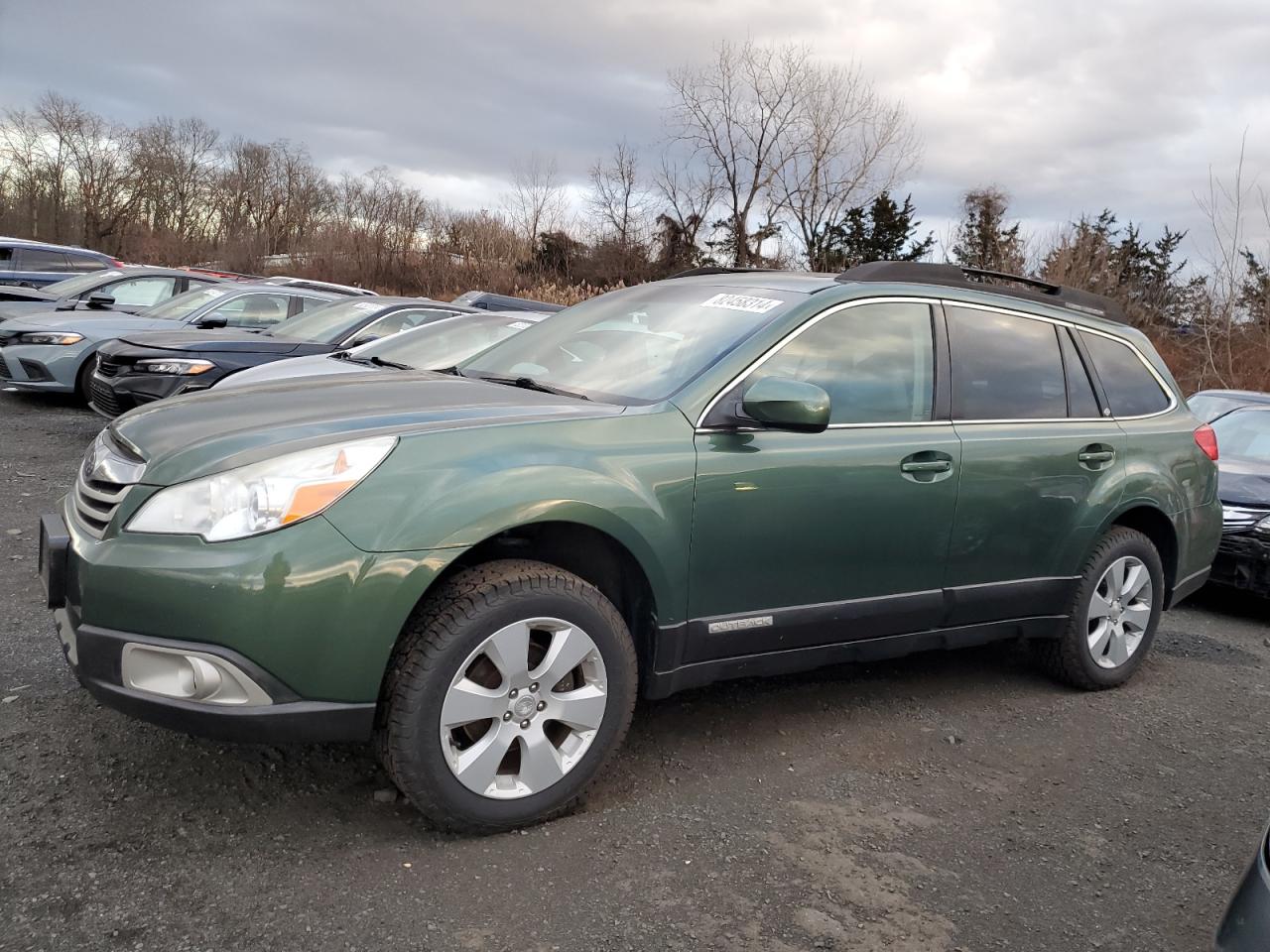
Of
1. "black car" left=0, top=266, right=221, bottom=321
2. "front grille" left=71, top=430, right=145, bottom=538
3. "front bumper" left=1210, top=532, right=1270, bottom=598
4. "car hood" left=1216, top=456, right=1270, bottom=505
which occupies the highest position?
"black car" left=0, top=266, right=221, bottom=321

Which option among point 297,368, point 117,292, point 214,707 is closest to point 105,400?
point 297,368

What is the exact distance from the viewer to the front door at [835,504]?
3158 millimetres

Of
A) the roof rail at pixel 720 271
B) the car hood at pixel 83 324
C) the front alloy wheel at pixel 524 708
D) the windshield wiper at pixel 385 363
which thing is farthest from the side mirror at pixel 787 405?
the car hood at pixel 83 324

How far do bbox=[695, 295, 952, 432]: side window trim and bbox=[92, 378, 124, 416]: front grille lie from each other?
630 centimetres

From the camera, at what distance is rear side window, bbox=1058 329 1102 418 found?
429 centimetres

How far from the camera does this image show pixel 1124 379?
458 centimetres

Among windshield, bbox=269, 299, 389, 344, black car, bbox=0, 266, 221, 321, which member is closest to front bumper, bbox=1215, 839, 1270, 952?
windshield, bbox=269, 299, 389, 344

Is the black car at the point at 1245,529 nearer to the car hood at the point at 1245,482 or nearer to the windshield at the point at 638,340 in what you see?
the car hood at the point at 1245,482

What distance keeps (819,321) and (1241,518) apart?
4257mm

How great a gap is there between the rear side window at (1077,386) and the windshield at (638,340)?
4.86ft

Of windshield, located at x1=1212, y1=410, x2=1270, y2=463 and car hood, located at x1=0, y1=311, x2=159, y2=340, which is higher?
car hood, located at x1=0, y1=311, x2=159, y2=340

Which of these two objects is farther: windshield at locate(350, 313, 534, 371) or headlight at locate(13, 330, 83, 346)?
headlight at locate(13, 330, 83, 346)

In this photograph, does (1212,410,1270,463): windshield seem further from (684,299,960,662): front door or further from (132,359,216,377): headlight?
(132,359,216,377): headlight

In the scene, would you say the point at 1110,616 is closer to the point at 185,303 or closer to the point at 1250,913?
the point at 1250,913
